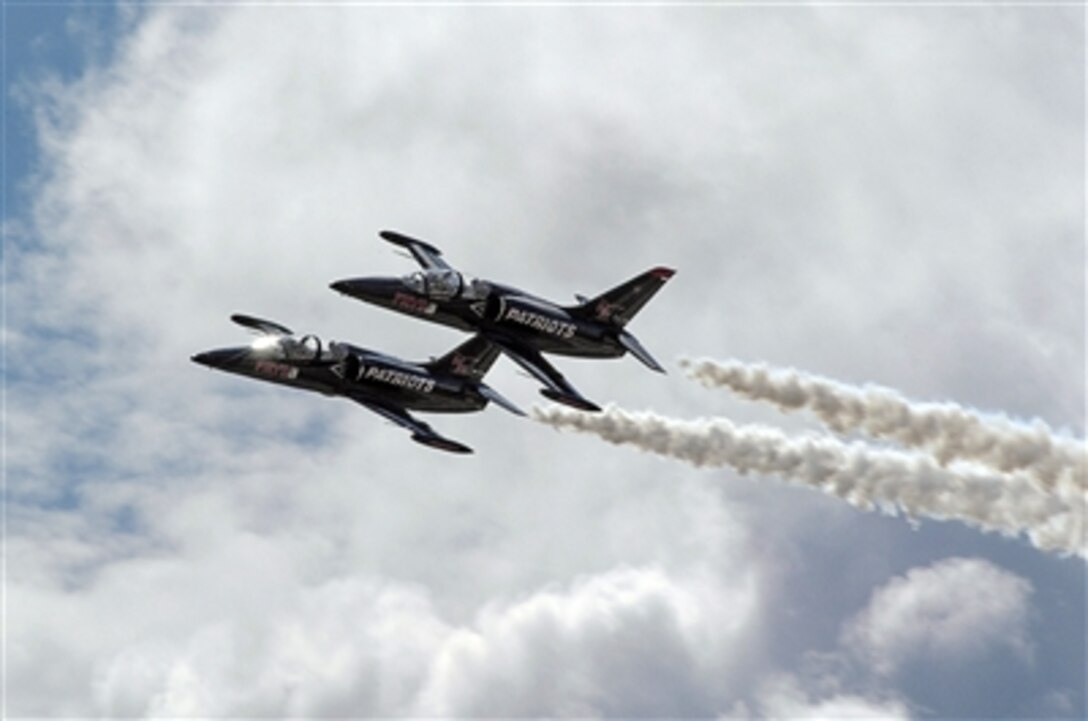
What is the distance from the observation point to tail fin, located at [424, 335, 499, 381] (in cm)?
11881

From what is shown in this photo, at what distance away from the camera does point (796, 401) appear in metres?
119

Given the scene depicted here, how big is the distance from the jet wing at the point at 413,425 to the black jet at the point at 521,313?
5790mm

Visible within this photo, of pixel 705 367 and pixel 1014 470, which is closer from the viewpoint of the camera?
pixel 1014 470

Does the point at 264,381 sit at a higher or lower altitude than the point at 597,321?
lower

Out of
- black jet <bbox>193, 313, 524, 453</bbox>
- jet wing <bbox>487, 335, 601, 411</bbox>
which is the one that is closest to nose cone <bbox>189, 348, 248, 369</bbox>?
black jet <bbox>193, 313, 524, 453</bbox>

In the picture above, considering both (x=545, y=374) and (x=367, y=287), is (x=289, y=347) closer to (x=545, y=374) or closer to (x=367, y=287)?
(x=367, y=287)

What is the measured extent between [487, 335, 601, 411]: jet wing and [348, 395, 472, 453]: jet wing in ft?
19.1

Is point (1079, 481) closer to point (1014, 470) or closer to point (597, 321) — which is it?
point (1014, 470)

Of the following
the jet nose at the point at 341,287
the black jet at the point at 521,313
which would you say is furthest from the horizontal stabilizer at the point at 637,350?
the jet nose at the point at 341,287

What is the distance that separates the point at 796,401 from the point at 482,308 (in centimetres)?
2012

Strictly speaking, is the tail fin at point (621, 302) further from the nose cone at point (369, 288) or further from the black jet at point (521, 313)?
the nose cone at point (369, 288)

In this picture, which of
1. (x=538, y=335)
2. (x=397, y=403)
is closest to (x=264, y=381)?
(x=397, y=403)

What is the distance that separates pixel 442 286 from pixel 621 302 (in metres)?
10.8

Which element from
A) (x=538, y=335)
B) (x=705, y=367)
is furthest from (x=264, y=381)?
(x=705, y=367)
